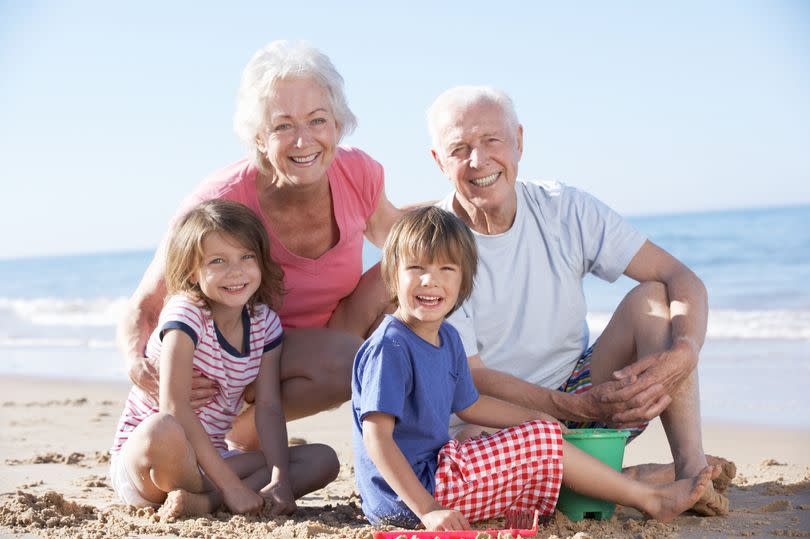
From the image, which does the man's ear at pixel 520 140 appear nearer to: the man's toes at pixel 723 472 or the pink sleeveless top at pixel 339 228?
the pink sleeveless top at pixel 339 228

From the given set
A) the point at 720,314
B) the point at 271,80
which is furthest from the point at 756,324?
the point at 271,80

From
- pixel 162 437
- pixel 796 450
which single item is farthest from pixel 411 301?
pixel 796 450

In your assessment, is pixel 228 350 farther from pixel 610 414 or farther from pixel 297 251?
pixel 610 414

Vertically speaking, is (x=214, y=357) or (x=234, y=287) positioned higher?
(x=234, y=287)

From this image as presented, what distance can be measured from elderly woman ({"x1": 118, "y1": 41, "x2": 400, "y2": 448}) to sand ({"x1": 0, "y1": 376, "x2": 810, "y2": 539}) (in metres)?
0.49

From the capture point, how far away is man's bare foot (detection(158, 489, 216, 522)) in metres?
3.06

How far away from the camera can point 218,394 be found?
346 cm

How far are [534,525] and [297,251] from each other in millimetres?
1559

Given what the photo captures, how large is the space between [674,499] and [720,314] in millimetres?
8496

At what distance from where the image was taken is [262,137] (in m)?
3.62

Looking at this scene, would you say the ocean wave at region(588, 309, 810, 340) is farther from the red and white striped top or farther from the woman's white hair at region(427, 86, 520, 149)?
the red and white striped top

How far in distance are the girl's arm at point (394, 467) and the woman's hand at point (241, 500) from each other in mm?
590

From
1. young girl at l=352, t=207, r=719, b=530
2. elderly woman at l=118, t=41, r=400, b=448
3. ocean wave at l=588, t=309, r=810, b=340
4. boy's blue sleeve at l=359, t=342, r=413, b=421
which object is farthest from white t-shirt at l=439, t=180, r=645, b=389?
ocean wave at l=588, t=309, r=810, b=340

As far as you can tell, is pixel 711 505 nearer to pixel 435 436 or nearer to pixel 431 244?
pixel 435 436
